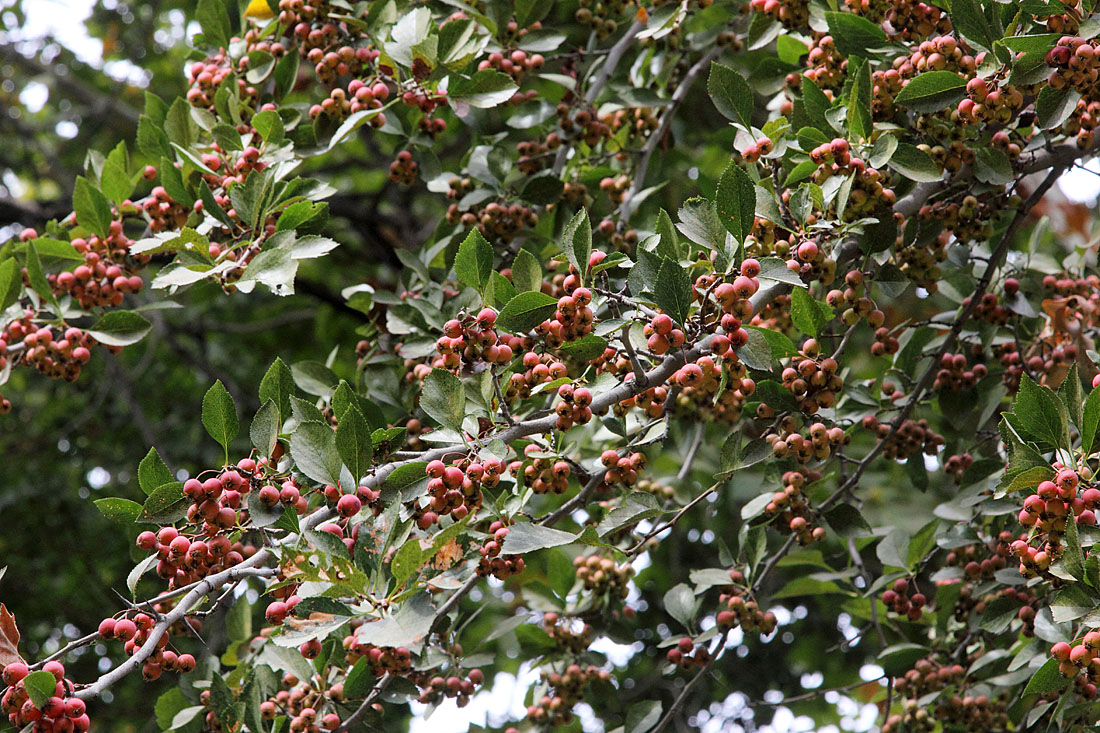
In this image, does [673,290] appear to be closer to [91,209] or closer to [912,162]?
[912,162]

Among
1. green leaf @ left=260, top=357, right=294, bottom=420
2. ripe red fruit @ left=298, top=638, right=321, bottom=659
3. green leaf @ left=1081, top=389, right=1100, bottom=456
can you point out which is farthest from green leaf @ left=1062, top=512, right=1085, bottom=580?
green leaf @ left=260, top=357, right=294, bottom=420

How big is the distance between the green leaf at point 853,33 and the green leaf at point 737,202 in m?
0.62

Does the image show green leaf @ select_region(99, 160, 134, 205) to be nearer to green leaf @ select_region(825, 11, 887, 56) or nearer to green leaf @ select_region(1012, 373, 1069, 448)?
green leaf @ select_region(825, 11, 887, 56)

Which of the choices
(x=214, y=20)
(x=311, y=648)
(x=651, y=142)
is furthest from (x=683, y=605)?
(x=214, y=20)

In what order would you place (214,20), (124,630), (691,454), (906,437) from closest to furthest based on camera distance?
(124,630) → (906,437) → (214,20) → (691,454)

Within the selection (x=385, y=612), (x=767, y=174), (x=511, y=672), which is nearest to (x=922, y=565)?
(x=767, y=174)

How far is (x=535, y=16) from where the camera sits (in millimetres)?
2953

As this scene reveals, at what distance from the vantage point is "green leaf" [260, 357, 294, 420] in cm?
209

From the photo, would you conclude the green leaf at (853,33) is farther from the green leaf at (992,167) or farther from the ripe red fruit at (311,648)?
the ripe red fruit at (311,648)

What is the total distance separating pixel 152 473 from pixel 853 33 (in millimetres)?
1879

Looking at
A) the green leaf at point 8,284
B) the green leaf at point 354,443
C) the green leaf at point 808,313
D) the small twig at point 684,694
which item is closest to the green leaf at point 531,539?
the green leaf at point 354,443

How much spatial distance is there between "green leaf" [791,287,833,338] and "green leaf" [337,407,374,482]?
0.98 metres

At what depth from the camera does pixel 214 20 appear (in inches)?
118

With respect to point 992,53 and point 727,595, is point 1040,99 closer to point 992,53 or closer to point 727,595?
point 992,53
